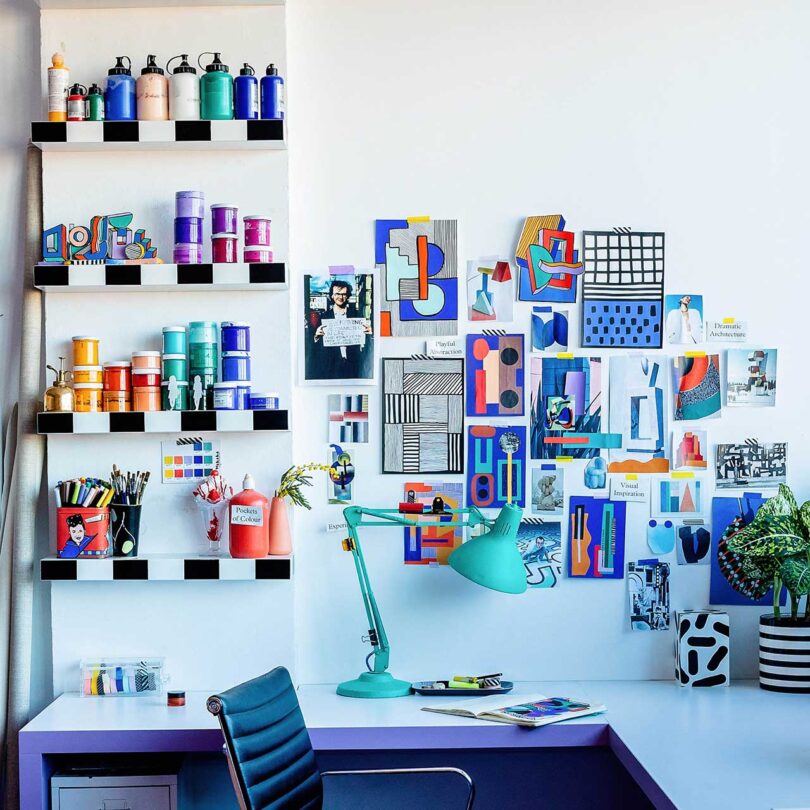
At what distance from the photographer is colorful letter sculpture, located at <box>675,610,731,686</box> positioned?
296 cm

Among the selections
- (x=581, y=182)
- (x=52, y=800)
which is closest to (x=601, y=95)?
(x=581, y=182)

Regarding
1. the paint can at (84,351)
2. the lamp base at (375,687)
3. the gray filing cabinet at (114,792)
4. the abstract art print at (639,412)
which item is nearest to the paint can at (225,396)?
the paint can at (84,351)

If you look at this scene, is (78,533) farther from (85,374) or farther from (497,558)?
(497,558)

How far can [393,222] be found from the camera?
3.07 metres

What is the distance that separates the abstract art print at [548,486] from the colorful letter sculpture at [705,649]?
0.49 meters

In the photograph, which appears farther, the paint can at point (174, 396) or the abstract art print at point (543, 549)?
the abstract art print at point (543, 549)

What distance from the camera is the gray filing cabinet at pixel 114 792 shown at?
8.60 feet

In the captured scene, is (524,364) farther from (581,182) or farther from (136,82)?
(136,82)

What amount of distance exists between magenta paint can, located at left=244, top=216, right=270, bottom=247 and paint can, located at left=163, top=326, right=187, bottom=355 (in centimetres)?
30

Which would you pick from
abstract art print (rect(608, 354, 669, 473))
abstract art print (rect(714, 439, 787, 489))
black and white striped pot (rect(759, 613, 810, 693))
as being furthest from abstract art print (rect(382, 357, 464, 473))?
black and white striped pot (rect(759, 613, 810, 693))

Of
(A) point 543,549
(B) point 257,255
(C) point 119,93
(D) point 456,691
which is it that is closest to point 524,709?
(D) point 456,691

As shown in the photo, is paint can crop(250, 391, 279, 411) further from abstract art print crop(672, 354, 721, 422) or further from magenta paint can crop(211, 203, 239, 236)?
abstract art print crop(672, 354, 721, 422)

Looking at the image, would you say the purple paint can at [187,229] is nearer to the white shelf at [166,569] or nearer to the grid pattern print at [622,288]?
the white shelf at [166,569]

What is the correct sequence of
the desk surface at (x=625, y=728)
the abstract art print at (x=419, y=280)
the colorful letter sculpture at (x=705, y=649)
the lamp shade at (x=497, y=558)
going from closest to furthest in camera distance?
the desk surface at (x=625, y=728) < the lamp shade at (x=497, y=558) < the colorful letter sculpture at (x=705, y=649) < the abstract art print at (x=419, y=280)
